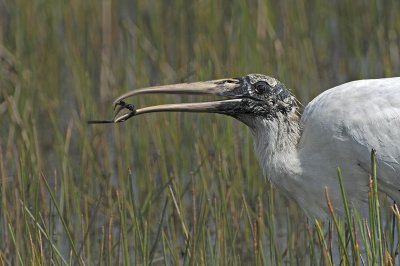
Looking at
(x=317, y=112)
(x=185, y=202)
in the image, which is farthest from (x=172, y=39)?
(x=317, y=112)

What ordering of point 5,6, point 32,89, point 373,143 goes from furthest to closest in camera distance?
point 5,6 → point 32,89 → point 373,143

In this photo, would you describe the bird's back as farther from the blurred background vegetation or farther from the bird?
the blurred background vegetation

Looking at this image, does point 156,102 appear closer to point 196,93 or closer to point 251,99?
point 251,99

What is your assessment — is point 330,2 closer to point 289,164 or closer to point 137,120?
point 137,120

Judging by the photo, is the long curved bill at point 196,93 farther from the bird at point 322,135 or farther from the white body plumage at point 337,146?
the white body plumage at point 337,146

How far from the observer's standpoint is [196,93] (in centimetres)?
441

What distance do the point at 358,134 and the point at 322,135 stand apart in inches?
6.3

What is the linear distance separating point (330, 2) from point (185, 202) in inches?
113

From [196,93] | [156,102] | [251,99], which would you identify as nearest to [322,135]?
[251,99]

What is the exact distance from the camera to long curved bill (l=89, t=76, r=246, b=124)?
432 cm

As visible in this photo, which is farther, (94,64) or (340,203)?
(94,64)

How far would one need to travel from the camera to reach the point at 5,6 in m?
8.87

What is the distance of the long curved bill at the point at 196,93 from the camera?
170 inches

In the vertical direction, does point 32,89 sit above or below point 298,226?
above
